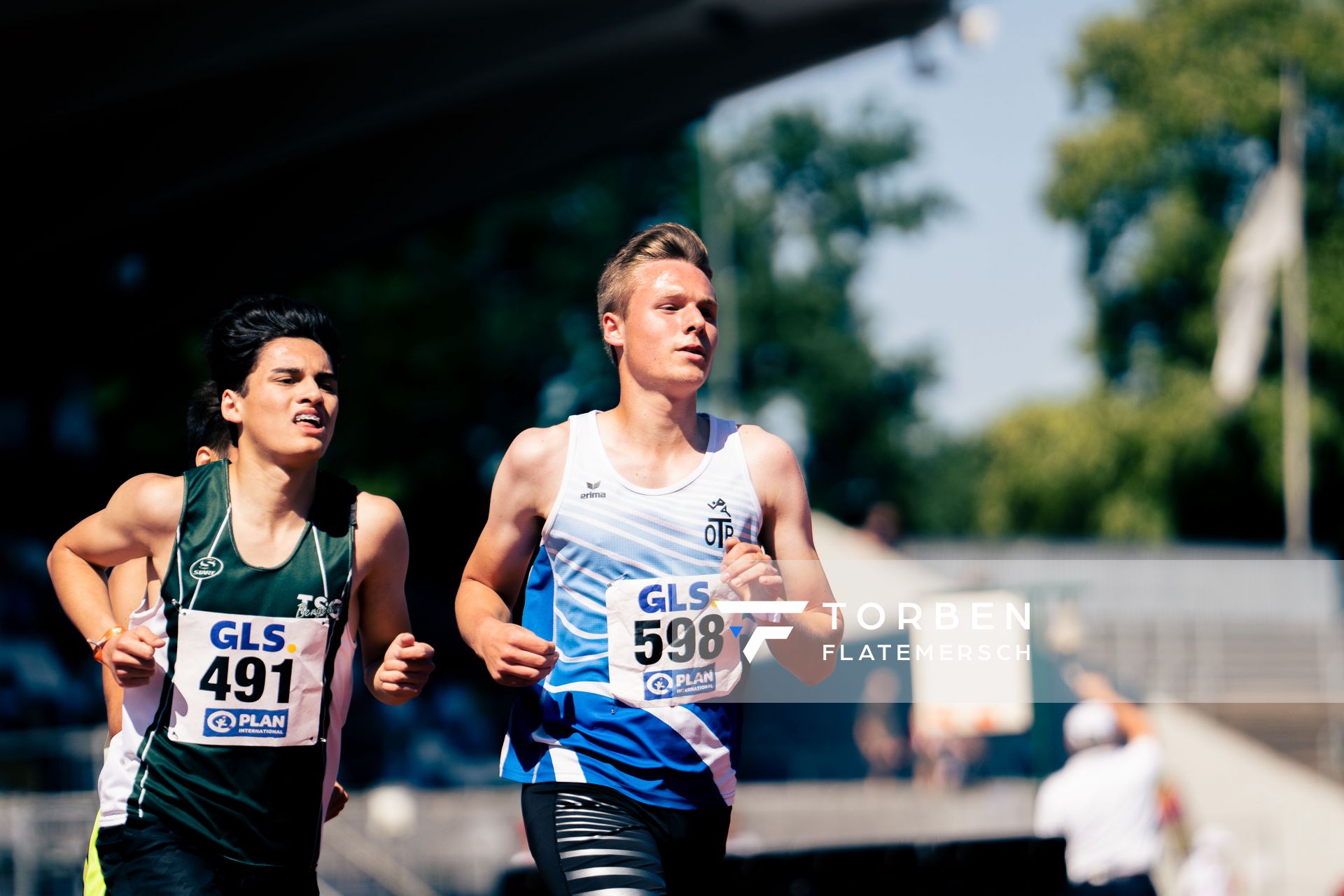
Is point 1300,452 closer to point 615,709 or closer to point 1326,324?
point 1326,324

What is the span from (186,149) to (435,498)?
48.6 ft

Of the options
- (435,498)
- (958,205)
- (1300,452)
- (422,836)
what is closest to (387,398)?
(435,498)

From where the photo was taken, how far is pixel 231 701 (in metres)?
3.99

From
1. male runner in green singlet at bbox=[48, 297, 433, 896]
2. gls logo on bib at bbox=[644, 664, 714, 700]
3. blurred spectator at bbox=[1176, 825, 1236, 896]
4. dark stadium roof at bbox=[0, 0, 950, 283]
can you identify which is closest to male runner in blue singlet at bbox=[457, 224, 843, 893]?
gls logo on bib at bbox=[644, 664, 714, 700]

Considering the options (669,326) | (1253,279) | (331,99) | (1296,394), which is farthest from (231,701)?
(1296,394)

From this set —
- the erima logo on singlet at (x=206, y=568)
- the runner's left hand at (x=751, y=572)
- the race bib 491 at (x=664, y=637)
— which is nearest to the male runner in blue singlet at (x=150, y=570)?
the erima logo on singlet at (x=206, y=568)

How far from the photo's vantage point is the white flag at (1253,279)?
3575cm

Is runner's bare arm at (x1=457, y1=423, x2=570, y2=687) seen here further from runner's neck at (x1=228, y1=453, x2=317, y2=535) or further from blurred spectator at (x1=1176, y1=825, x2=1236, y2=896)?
blurred spectator at (x1=1176, y1=825, x2=1236, y2=896)

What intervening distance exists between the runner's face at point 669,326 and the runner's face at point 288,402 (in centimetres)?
80

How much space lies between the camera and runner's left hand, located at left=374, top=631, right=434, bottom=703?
3885mm

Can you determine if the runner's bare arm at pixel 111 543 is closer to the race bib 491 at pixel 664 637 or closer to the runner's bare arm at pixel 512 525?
the runner's bare arm at pixel 512 525

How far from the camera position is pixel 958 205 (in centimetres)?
5194

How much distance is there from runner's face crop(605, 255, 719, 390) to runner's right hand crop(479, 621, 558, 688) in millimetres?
800

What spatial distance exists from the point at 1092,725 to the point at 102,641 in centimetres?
712
